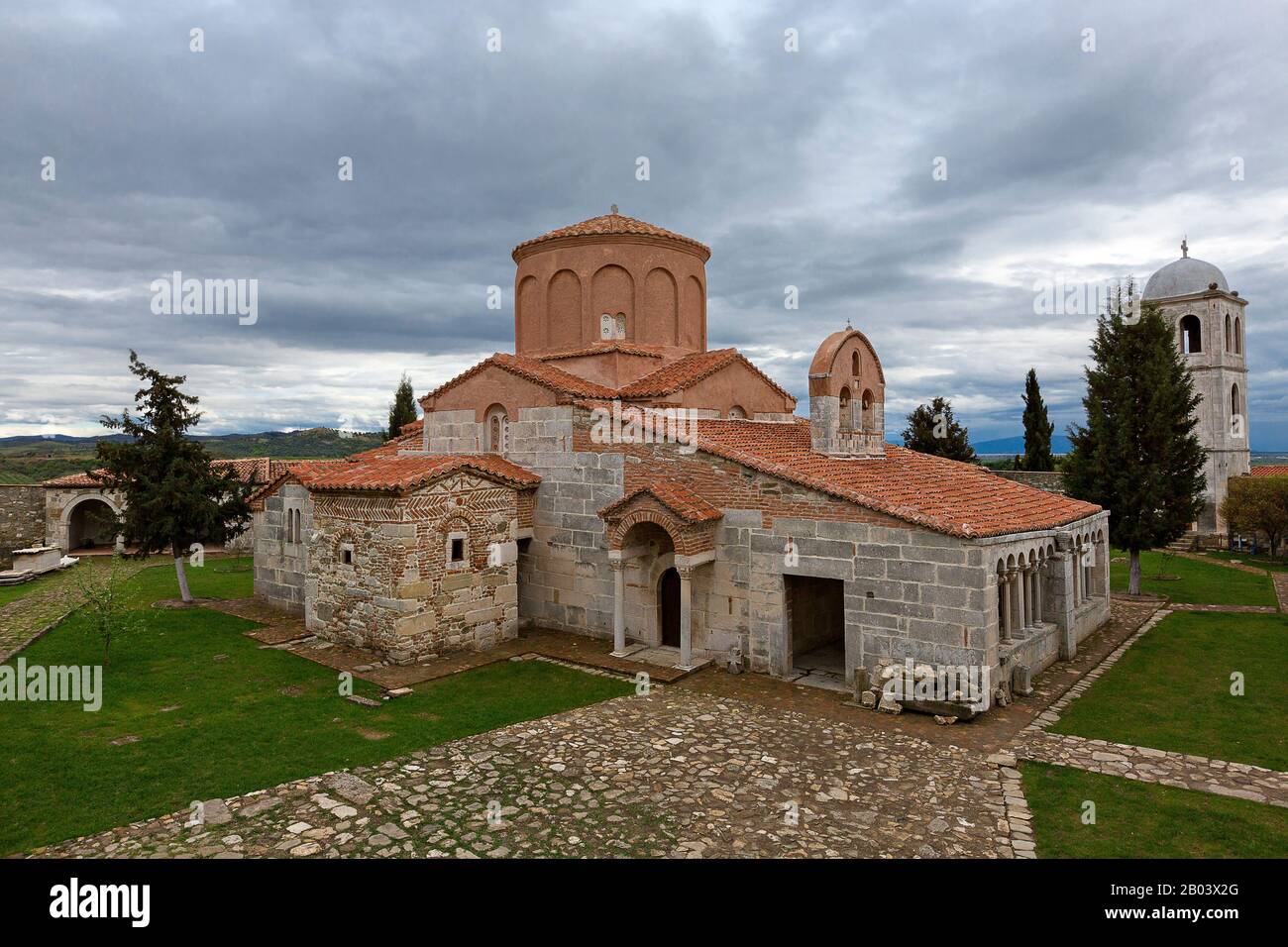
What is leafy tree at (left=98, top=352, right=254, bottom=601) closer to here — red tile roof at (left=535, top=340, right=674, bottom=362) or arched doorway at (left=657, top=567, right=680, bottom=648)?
red tile roof at (left=535, top=340, right=674, bottom=362)

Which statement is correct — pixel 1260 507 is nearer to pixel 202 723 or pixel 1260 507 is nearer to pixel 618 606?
pixel 618 606

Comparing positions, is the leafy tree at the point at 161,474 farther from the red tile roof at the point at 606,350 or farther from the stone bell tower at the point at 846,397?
the stone bell tower at the point at 846,397

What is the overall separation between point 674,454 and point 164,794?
9.22m

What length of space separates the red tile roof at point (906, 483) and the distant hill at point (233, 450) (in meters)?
29.2

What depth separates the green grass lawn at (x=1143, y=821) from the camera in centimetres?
672

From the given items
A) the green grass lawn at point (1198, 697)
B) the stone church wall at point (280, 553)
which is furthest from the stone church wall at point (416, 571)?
the green grass lawn at point (1198, 697)

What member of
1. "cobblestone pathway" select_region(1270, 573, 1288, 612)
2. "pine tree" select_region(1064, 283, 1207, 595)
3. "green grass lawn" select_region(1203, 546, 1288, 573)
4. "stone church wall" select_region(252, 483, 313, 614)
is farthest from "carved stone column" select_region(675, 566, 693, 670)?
"green grass lawn" select_region(1203, 546, 1288, 573)

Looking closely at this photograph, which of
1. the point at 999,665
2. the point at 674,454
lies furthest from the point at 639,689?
the point at 999,665

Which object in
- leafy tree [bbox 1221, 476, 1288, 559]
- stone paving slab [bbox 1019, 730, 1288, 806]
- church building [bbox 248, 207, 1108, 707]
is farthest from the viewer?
leafy tree [bbox 1221, 476, 1288, 559]

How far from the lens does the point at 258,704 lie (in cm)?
1084

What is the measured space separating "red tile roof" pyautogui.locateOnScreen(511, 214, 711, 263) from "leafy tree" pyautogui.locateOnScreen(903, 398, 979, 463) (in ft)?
50.5

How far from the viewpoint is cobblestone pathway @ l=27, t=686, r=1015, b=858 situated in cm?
676

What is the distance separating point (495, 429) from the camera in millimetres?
17031

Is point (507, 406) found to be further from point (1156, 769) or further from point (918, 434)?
point (918, 434)
